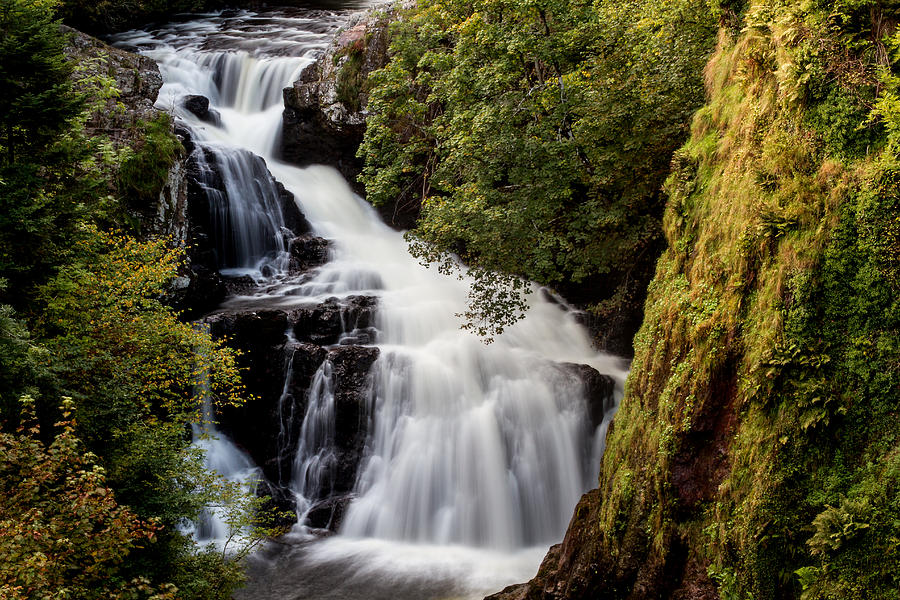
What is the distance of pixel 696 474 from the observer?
312 inches

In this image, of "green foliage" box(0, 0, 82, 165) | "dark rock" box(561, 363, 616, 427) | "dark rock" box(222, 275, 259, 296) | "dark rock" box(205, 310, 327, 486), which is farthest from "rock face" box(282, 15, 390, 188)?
"dark rock" box(561, 363, 616, 427)

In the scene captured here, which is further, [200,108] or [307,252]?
[200,108]

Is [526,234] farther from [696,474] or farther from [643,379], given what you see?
[696,474]

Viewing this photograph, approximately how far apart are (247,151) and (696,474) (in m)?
19.5

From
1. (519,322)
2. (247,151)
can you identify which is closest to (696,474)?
(519,322)

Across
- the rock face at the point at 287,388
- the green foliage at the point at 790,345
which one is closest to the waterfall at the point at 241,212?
the rock face at the point at 287,388

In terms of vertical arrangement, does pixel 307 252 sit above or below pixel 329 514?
above

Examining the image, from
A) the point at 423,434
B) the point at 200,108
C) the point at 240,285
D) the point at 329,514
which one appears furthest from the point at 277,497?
the point at 200,108

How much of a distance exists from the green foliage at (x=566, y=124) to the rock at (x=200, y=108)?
13401 millimetres

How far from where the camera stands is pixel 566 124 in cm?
1399

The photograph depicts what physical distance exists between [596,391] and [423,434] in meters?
4.46

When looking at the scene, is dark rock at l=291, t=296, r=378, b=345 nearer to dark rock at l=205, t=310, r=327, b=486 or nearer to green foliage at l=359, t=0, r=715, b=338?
dark rock at l=205, t=310, r=327, b=486

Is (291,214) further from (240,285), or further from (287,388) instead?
(287,388)

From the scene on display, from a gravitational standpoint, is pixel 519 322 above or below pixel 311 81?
below
